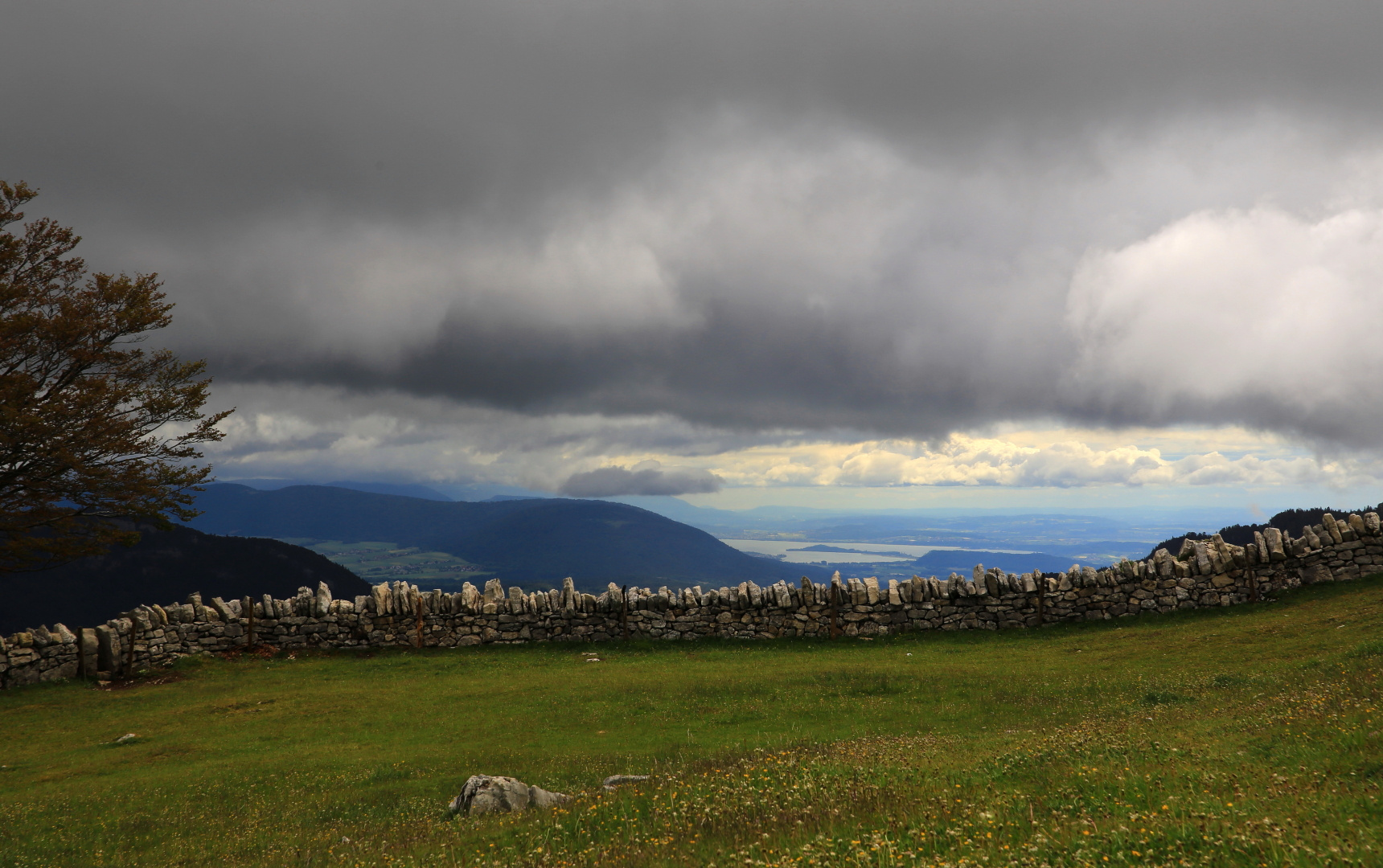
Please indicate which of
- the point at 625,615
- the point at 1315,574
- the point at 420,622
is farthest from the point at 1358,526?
the point at 420,622

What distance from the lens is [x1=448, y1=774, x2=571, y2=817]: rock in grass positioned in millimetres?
11594

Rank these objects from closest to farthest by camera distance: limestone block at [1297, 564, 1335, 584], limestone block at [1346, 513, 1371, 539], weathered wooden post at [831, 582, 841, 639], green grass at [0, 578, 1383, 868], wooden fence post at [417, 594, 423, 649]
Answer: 1. green grass at [0, 578, 1383, 868]
2. limestone block at [1346, 513, 1371, 539]
3. limestone block at [1297, 564, 1335, 584]
4. weathered wooden post at [831, 582, 841, 639]
5. wooden fence post at [417, 594, 423, 649]

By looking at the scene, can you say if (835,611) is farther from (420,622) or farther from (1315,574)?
(420,622)

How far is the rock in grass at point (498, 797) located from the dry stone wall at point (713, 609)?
20711 mm

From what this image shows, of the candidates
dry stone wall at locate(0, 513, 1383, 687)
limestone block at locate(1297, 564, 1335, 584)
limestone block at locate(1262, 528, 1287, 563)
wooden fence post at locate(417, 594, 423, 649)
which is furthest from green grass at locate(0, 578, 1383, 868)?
wooden fence post at locate(417, 594, 423, 649)

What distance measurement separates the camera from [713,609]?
33156 millimetres

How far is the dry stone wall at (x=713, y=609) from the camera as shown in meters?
28.4

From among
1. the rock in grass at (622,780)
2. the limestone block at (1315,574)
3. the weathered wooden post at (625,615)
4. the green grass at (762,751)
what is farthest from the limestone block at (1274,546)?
the rock in grass at (622,780)

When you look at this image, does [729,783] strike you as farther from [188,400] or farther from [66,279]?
[66,279]

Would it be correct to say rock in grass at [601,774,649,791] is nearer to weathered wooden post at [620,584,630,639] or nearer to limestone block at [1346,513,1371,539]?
weathered wooden post at [620,584,630,639]

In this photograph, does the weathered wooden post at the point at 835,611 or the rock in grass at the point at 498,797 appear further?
the weathered wooden post at the point at 835,611

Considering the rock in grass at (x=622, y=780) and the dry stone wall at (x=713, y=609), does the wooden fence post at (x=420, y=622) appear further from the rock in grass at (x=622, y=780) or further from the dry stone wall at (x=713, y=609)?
the rock in grass at (x=622, y=780)

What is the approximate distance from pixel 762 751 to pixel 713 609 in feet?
62.3

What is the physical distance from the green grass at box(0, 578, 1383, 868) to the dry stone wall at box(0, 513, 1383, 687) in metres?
1.14
